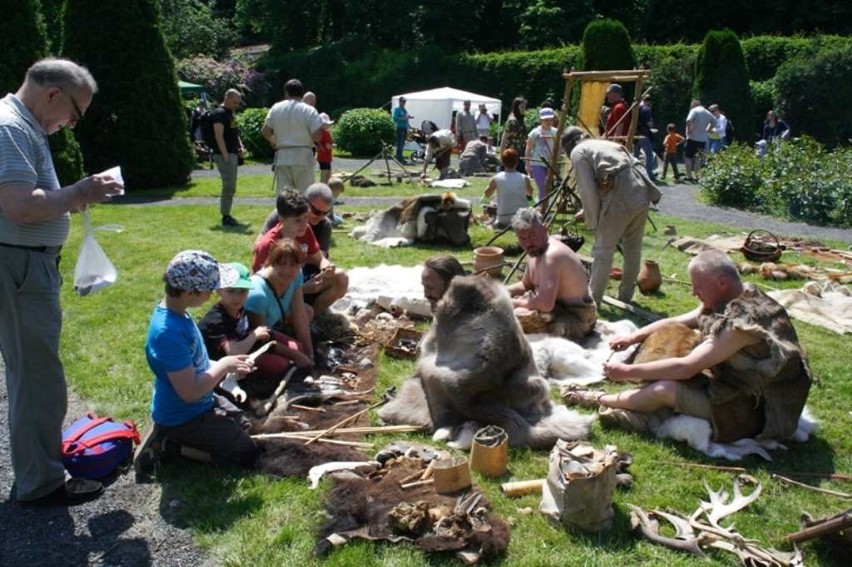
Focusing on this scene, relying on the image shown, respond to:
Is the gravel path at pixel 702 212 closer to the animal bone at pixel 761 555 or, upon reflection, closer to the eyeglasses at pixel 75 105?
the animal bone at pixel 761 555

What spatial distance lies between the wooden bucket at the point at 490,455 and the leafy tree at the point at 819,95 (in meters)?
22.9

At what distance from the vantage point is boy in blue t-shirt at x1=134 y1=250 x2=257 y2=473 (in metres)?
3.60

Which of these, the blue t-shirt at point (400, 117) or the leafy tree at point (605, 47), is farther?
the blue t-shirt at point (400, 117)

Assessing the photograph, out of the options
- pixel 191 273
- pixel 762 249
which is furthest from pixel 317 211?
pixel 762 249

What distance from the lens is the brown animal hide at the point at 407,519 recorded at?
129 inches

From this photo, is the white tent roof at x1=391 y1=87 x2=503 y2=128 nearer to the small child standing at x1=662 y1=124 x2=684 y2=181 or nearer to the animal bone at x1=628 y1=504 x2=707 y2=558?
the small child standing at x1=662 y1=124 x2=684 y2=181

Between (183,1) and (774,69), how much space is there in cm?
2776

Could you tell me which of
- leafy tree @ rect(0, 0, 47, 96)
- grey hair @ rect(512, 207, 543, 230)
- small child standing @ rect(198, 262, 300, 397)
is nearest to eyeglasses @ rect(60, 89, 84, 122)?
small child standing @ rect(198, 262, 300, 397)

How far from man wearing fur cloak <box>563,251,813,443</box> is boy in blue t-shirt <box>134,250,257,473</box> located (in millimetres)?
2346

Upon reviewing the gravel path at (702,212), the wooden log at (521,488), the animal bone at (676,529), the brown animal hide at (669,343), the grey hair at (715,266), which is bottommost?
the gravel path at (702,212)

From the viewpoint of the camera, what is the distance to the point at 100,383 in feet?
17.2

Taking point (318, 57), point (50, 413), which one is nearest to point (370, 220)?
point (50, 413)

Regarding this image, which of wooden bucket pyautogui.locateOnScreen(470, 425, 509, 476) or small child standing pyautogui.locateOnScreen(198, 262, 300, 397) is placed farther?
small child standing pyautogui.locateOnScreen(198, 262, 300, 397)

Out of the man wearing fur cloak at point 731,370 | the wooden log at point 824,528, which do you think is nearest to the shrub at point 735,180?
the man wearing fur cloak at point 731,370
